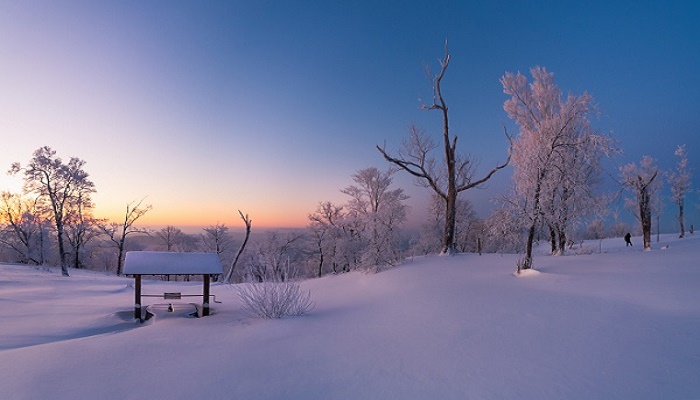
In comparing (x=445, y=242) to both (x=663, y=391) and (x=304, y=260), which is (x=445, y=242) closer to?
(x=663, y=391)

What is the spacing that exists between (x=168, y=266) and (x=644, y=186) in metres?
24.4

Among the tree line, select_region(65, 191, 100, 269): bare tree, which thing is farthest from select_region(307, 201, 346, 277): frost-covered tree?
select_region(65, 191, 100, 269): bare tree

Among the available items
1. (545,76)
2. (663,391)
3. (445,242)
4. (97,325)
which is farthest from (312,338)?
(545,76)

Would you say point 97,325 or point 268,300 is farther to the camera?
point 97,325

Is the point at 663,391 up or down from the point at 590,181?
down

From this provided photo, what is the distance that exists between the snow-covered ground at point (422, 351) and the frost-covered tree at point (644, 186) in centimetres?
1328

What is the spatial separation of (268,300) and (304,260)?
4007cm

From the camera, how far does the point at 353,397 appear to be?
3.99 metres

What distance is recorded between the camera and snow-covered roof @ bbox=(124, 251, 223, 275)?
11891 mm

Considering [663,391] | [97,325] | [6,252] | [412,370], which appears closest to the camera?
[663,391]

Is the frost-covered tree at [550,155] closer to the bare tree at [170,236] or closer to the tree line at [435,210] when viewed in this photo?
the tree line at [435,210]

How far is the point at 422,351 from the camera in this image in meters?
5.20

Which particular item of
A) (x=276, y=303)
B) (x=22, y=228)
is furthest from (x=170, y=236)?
(x=276, y=303)

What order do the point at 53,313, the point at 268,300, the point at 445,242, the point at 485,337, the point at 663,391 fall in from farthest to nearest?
the point at 445,242 < the point at 53,313 < the point at 268,300 < the point at 485,337 < the point at 663,391
